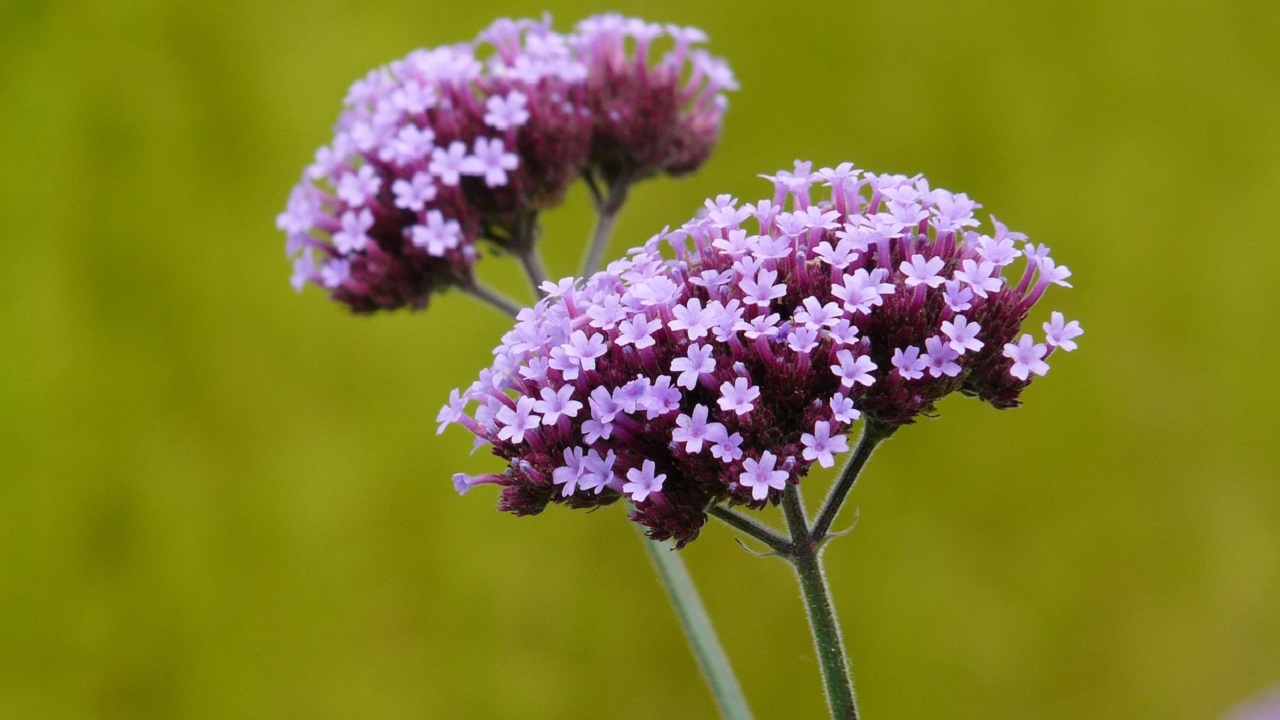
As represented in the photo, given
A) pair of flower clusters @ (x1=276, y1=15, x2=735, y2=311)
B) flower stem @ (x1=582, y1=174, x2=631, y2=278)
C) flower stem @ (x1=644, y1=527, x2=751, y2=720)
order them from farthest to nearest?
flower stem @ (x1=582, y1=174, x2=631, y2=278) → pair of flower clusters @ (x1=276, y1=15, x2=735, y2=311) → flower stem @ (x1=644, y1=527, x2=751, y2=720)

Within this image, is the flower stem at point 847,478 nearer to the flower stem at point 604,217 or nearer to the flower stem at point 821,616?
the flower stem at point 821,616

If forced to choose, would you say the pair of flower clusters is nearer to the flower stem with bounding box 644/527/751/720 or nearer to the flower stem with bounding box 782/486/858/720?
the flower stem with bounding box 644/527/751/720

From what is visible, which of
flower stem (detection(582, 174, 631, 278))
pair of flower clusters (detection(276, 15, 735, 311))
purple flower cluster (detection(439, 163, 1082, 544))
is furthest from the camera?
flower stem (detection(582, 174, 631, 278))

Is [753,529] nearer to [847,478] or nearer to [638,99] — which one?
[847,478]

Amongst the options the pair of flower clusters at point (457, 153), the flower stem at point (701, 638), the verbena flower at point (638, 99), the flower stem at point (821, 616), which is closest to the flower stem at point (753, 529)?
the flower stem at point (821, 616)

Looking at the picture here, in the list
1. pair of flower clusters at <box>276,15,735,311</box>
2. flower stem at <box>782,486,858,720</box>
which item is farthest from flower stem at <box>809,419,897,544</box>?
pair of flower clusters at <box>276,15,735,311</box>

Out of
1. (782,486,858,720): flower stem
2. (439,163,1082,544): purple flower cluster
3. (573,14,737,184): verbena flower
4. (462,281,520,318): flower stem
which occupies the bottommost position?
(782,486,858,720): flower stem
